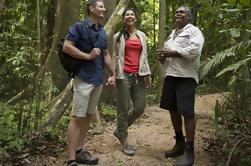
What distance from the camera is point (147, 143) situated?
686cm

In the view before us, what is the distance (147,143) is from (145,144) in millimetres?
76

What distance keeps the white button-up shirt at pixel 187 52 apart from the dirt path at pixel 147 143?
1285 millimetres

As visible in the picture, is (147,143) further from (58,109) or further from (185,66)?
(185,66)

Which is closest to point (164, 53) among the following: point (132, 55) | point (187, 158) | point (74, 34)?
point (132, 55)

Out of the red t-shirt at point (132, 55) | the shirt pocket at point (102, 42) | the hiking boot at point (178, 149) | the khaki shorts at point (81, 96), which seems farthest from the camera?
the hiking boot at point (178, 149)

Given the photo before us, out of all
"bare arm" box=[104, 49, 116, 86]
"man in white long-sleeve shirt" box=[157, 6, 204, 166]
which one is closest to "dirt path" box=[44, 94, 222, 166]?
"man in white long-sleeve shirt" box=[157, 6, 204, 166]

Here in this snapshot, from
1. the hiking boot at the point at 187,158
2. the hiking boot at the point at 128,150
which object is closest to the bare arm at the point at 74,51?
the hiking boot at the point at 128,150

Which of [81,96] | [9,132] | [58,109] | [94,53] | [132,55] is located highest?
[94,53]

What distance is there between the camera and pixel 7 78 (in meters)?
7.56

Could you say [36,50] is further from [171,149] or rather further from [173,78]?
[171,149]

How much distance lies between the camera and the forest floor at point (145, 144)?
5902 millimetres

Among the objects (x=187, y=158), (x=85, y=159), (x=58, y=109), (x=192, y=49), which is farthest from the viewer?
(x=58, y=109)

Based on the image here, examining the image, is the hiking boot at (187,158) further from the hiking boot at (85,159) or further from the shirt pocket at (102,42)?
the shirt pocket at (102,42)

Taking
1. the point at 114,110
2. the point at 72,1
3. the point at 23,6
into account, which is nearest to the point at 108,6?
the point at 72,1
